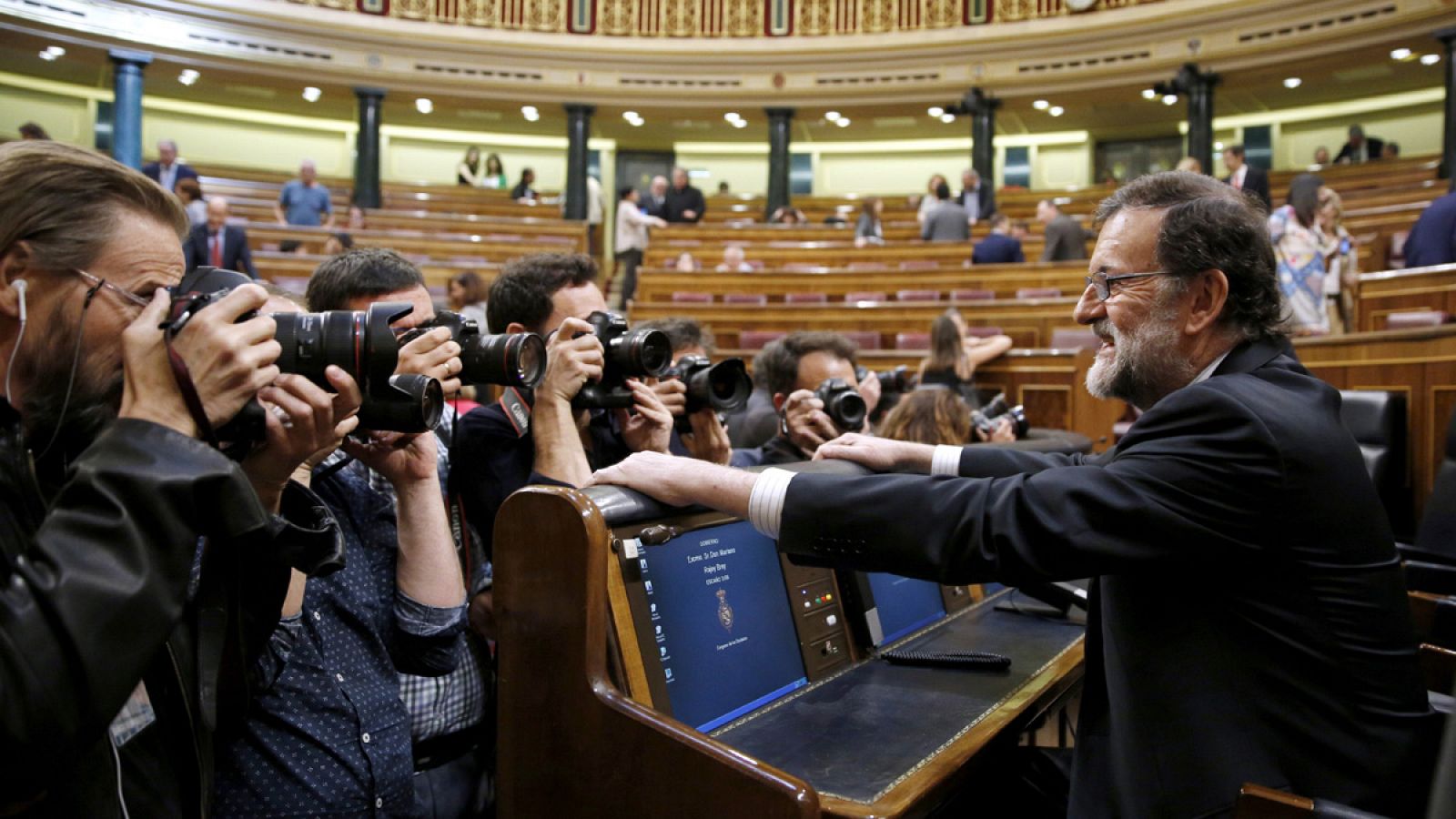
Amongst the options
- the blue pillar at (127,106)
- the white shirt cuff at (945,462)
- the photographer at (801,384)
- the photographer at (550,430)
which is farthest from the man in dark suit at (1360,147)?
the blue pillar at (127,106)

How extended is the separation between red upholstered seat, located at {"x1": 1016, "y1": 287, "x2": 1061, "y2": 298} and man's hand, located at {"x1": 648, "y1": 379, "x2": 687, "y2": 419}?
533 centimetres

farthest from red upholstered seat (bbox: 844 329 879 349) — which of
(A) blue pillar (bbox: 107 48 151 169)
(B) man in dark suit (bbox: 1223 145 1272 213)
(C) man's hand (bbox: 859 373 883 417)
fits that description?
(A) blue pillar (bbox: 107 48 151 169)

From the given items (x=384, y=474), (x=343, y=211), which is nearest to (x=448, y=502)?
(x=384, y=474)

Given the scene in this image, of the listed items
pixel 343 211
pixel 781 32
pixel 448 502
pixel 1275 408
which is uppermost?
pixel 781 32

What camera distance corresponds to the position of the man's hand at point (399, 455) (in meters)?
1.35

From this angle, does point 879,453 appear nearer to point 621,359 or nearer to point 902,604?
point 902,604

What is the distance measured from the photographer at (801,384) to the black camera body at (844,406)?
0.01 metres

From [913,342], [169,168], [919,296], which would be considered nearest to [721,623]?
[913,342]

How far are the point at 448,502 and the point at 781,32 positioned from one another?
11000 millimetres

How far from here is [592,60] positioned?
11.6 m

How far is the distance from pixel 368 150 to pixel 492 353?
35.7 ft

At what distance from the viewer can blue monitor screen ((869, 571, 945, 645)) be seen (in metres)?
1.64

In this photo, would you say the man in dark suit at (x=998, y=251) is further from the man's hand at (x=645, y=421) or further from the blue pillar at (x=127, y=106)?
the blue pillar at (x=127, y=106)

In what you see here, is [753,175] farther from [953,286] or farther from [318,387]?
[318,387]
